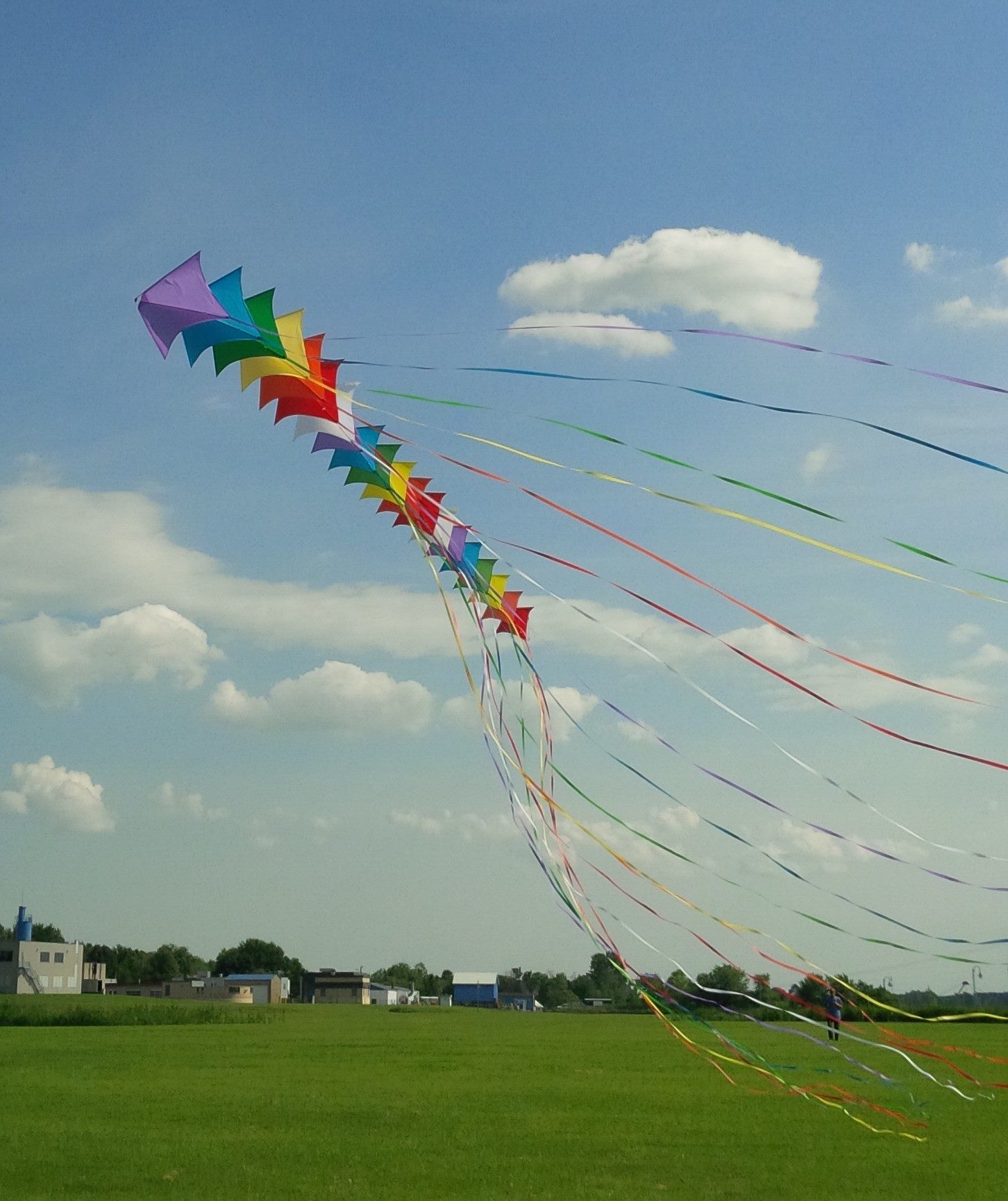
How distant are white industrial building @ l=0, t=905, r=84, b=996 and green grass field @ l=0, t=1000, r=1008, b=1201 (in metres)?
70.3

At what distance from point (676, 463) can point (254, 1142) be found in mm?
8511

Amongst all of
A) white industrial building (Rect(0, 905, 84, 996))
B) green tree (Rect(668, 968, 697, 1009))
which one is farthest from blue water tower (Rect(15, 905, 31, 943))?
green tree (Rect(668, 968, 697, 1009))

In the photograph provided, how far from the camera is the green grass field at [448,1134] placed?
10.0 meters

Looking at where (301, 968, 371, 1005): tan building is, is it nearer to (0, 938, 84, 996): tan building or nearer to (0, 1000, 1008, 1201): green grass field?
(0, 938, 84, 996): tan building

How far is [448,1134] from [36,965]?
87.9 metres

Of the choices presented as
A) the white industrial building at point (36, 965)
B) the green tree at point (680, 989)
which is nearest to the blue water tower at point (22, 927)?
the white industrial building at point (36, 965)

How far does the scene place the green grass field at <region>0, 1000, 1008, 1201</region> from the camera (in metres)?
10.0

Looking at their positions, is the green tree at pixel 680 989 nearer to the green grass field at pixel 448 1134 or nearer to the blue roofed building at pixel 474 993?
the green grass field at pixel 448 1134

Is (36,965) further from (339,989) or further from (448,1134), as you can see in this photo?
(448,1134)

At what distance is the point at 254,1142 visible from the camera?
1214cm

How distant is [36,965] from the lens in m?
91.5

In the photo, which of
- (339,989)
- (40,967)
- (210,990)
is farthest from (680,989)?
(339,989)

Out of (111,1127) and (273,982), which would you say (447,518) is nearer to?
(111,1127)

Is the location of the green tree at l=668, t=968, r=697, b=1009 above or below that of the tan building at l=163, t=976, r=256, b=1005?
above
